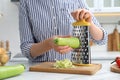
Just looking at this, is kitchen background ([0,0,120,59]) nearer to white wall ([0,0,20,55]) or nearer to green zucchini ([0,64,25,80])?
white wall ([0,0,20,55])

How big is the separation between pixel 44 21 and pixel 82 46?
1.09 feet

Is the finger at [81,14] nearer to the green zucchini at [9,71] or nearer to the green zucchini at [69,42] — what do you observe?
the green zucchini at [69,42]

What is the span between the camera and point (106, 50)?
3.07 meters

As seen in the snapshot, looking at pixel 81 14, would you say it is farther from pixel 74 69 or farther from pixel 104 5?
pixel 104 5

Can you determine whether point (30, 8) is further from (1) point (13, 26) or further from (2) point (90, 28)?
(1) point (13, 26)

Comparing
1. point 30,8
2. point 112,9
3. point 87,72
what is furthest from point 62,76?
point 112,9

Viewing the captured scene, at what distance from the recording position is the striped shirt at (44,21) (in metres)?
1.43

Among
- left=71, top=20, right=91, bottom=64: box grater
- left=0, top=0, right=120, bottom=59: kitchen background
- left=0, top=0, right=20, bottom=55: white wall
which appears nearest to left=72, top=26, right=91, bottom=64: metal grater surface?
left=71, top=20, right=91, bottom=64: box grater

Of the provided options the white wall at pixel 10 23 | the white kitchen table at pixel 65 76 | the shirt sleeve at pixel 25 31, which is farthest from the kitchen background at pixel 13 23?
the white kitchen table at pixel 65 76

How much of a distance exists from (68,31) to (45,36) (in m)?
0.12

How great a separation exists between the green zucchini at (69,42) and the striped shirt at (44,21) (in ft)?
0.87

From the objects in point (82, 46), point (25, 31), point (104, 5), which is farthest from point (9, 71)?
point (104, 5)

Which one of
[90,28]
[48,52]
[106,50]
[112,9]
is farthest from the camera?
[106,50]

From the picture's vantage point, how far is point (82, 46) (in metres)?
1.20
